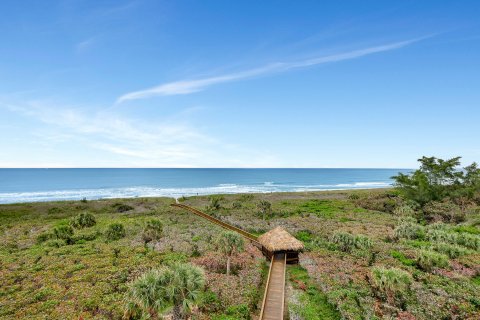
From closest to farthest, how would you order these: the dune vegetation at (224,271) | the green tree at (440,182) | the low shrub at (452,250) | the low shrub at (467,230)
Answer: the dune vegetation at (224,271) → the low shrub at (452,250) → the low shrub at (467,230) → the green tree at (440,182)

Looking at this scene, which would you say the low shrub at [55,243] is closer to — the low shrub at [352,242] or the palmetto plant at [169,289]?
the palmetto plant at [169,289]

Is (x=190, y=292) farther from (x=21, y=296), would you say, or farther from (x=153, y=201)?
(x=153, y=201)

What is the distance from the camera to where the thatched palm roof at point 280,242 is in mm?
34156

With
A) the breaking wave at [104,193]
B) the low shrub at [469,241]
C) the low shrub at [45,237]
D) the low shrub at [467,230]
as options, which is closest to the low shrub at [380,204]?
the low shrub at [467,230]

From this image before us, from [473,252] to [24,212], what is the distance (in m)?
101

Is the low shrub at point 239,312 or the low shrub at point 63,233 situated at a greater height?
the low shrub at point 63,233

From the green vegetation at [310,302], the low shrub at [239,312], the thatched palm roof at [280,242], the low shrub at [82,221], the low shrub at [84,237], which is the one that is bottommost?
the green vegetation at [310,302]

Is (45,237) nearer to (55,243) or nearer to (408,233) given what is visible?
(55,243)

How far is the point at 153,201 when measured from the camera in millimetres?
95125

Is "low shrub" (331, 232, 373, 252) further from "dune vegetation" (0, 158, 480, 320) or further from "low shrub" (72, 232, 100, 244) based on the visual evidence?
"low shrub" (72, 232, 100, 244)

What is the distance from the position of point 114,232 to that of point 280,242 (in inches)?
1153

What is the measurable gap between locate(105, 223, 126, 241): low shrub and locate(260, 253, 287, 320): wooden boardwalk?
2799 centimetres

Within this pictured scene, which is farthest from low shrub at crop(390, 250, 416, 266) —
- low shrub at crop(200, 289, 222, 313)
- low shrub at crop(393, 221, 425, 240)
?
low shrub at crop(200, 289, 222, 313)

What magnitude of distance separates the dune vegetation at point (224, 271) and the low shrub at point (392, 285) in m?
0.09
